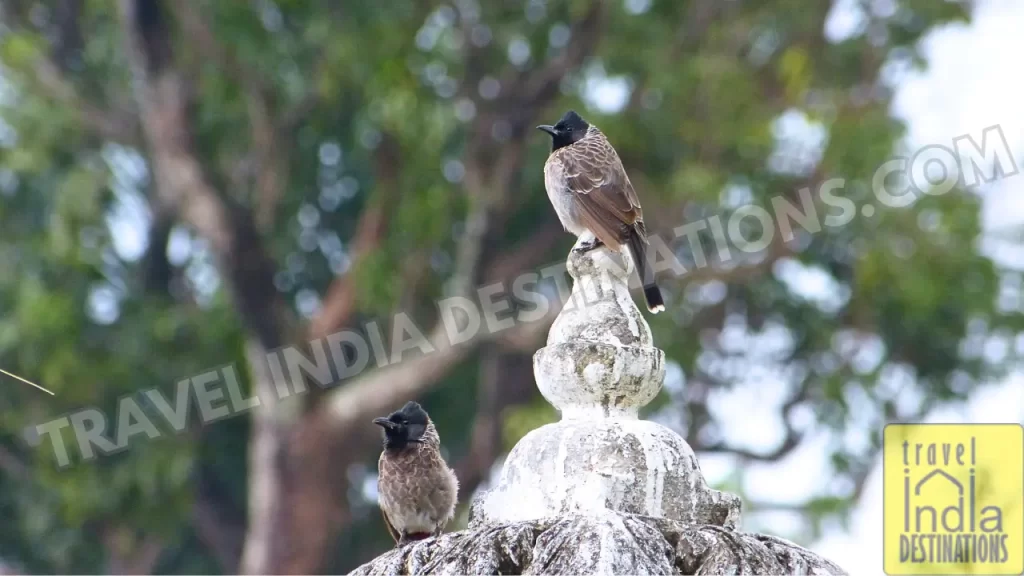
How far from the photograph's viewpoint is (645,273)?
4535mm

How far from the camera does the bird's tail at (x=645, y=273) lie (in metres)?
4.52

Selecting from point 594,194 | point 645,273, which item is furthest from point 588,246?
point 594,194

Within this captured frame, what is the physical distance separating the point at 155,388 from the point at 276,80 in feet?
10.5

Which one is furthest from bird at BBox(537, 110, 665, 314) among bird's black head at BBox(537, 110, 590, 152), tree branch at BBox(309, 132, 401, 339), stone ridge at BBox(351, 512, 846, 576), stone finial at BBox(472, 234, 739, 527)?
tree branch at BBox(309, 132, 401, 339)

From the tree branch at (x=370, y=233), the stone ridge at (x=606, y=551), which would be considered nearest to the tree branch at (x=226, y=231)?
the tree branch at (x=370, y=233)

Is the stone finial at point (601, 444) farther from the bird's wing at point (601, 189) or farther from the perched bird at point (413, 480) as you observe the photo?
the perched bird at point (413, 480)

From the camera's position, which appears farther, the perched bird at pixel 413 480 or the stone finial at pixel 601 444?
the perched bird at pixel 413 480

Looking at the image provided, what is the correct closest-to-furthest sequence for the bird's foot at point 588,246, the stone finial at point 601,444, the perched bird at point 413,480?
1. the stone finial at point 601,444
2. the bird's foot at point 588,246
3. the perched bird at point 413,480

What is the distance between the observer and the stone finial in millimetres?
3428

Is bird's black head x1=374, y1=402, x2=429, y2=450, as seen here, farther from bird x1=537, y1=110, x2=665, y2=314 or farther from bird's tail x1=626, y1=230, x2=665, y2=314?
bird's tail x1=626, y1=230, x2=665, y2=314

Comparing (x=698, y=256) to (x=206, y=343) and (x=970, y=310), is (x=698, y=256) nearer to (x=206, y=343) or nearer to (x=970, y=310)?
(x=970, y=310)

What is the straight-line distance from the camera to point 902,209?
39.9 feet

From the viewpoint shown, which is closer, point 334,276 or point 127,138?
point 127,138

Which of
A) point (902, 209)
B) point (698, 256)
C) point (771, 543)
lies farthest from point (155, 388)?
point (771, 543)
